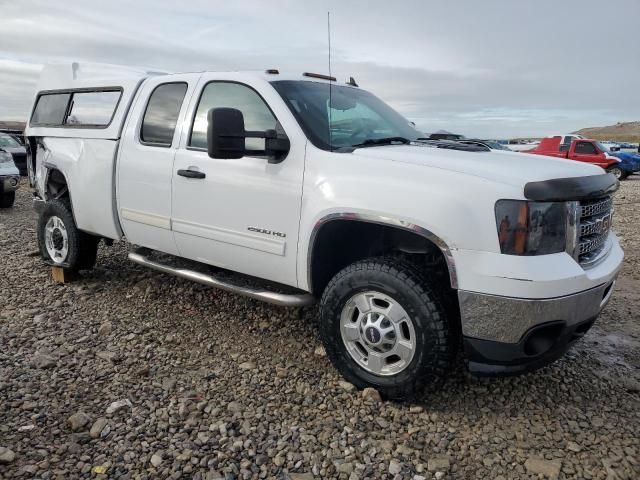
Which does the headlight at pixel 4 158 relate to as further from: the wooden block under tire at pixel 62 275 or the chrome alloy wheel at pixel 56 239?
the wooden block under tire at pixel 62 275

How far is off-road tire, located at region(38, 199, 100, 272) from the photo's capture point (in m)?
5.29

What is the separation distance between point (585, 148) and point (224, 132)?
64.0 feet

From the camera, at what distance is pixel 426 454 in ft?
9.12

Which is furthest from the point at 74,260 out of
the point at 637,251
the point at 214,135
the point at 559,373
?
the point at 637,251

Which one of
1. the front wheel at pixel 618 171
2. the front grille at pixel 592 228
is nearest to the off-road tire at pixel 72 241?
the front grille at pixel 592 228

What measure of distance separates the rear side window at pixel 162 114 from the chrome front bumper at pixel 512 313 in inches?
104

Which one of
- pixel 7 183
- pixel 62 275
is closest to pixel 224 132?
pixel 62 275

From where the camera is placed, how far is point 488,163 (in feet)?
9.77

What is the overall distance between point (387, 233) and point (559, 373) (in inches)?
61.1

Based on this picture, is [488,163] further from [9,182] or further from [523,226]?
[9,182]

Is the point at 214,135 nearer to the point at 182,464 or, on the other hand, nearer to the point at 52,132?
the point at 182,464

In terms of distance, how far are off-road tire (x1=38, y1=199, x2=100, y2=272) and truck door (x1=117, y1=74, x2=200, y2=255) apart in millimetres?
928

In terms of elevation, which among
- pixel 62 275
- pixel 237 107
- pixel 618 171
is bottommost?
pixel 62 275

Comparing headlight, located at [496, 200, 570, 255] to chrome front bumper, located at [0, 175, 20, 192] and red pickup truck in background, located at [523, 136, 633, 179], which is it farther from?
red pickup truck in background, located at [523, 136, 633, 179]
